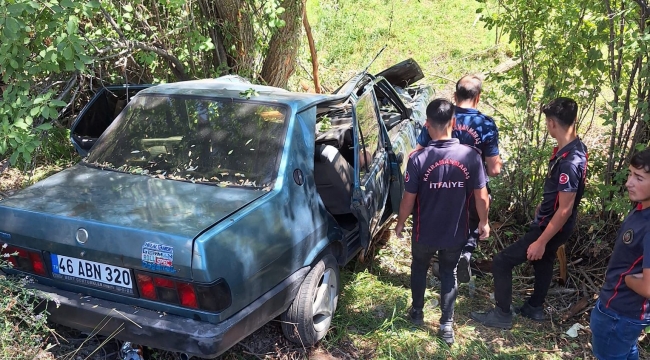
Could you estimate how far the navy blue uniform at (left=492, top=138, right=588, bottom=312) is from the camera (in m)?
3.76

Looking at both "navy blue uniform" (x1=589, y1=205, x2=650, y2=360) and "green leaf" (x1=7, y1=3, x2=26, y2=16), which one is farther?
"green leaf" (x1=7, y1=3, x2=26, y2=16)

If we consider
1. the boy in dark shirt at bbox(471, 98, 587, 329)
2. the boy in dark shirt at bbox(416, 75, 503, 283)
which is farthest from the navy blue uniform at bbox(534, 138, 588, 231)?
the boy in dark shirt at bbox(416, 75, 503, 283)

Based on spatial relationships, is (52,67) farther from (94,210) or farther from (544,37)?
(544,37)

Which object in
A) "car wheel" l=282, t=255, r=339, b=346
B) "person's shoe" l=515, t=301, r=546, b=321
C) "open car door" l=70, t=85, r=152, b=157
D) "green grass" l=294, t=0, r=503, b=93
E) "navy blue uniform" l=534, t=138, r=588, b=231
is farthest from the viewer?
"green grass" l=294, t=0, r=503, b=93

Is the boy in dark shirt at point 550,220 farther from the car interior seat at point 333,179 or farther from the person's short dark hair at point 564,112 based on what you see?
the car interior seat at point 333,179

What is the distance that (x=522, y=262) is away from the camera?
4172mm

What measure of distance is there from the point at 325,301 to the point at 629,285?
180 cm

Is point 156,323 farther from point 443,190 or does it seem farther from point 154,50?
point 154,50

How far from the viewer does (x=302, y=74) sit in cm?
870

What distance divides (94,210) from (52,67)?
1.82 metres

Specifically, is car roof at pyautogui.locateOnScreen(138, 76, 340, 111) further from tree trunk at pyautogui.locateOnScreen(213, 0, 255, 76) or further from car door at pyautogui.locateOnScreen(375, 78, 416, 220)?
tree trunk at pyautogui.locateOnScreen(213, 0, 255, 76)

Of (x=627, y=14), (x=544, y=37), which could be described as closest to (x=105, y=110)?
(x=544, y=37)

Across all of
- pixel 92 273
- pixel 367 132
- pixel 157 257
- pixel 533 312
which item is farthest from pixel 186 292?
pixel 533 312

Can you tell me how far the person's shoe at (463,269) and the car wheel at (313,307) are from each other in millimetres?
1046
